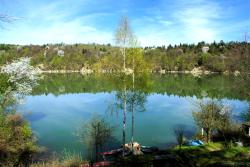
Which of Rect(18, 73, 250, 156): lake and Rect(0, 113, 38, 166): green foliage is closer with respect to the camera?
Rect(0, 113, 38, 166): green foliage

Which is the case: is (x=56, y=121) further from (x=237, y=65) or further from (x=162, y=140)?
(x=237, y=65)

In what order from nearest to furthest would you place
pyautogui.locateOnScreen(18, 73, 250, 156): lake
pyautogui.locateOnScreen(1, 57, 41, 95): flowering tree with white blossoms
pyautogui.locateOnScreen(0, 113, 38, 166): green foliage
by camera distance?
pyautogui.locateOnScreen(0, 113, 38, 166): green foliage < pyautogui.locateOnScreen(18, 73, 250, 156): lake < pyautogui.locateOnScreen(1, 57, 41, 95): flowering tree with white blossoms

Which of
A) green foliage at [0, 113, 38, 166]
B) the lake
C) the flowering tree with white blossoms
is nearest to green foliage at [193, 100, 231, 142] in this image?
the lake

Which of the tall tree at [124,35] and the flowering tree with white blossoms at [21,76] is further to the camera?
the flowering tree with white blossoms at [21,76]

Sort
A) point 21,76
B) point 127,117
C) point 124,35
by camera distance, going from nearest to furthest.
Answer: point 124,35 → point 21,76 → point 127,117

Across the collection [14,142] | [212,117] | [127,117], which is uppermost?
[212,117]

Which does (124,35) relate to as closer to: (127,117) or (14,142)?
(14,142)

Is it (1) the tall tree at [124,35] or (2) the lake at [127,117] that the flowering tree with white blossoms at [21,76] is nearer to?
(2) the lake at [127,117]

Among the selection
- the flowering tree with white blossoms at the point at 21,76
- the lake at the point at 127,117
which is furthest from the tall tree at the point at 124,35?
the flowering tree with white blossoms at the point at 21,76

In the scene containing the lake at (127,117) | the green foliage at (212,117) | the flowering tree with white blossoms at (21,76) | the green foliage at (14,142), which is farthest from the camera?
the flowering tree with white blossoms at (21,76)

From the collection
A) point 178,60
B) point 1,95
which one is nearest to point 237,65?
point 1,95

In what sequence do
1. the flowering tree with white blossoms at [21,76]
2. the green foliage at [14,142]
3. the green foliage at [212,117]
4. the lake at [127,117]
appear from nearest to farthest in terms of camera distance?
the green foliage at [14,142]
the lake at [127,117]
the green foliage at [212,117]
the flowering tree with white blossoms at [21,76]

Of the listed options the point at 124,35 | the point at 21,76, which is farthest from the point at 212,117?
the point at 21,76

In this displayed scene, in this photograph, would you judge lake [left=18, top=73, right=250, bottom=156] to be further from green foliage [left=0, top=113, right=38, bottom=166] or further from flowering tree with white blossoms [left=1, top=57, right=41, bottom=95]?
flowering tree with white blossoms [left=1, top=57, right=41, bottom=95]
